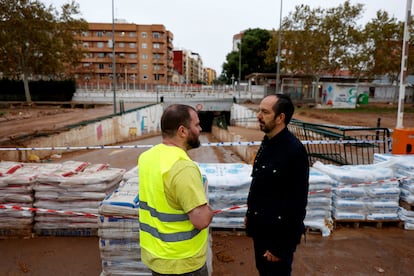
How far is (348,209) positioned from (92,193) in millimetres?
3931

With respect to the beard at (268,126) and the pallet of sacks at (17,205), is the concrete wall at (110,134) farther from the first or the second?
the beard at (268,126)

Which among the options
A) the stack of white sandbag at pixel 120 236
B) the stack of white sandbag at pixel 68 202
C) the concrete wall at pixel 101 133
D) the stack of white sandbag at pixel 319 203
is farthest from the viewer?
the concrete wall at pixel 101 133

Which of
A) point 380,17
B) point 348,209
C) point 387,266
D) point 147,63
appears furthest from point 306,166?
point 147,63

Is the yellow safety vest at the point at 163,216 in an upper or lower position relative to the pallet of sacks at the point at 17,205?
upper

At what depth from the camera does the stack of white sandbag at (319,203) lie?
4.29m

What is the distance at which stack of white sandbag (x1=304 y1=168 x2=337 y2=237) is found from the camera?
14.1ft

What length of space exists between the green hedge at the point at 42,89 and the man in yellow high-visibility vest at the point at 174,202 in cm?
4168

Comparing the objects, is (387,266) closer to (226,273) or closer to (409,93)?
(226,273)

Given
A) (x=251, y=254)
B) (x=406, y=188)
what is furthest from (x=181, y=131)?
(x=406, y=188)

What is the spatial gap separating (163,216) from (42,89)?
43434 mm

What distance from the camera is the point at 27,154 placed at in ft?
32.7

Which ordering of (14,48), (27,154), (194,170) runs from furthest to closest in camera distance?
(14,48)
(27,154)
(194,170)

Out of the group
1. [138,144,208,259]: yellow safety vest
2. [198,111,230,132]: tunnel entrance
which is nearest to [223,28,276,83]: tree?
[198,111,230,132]: tunnel entrance

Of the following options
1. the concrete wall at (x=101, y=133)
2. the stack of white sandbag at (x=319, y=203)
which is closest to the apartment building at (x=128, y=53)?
the concrete wall at (x=101, y=133)
